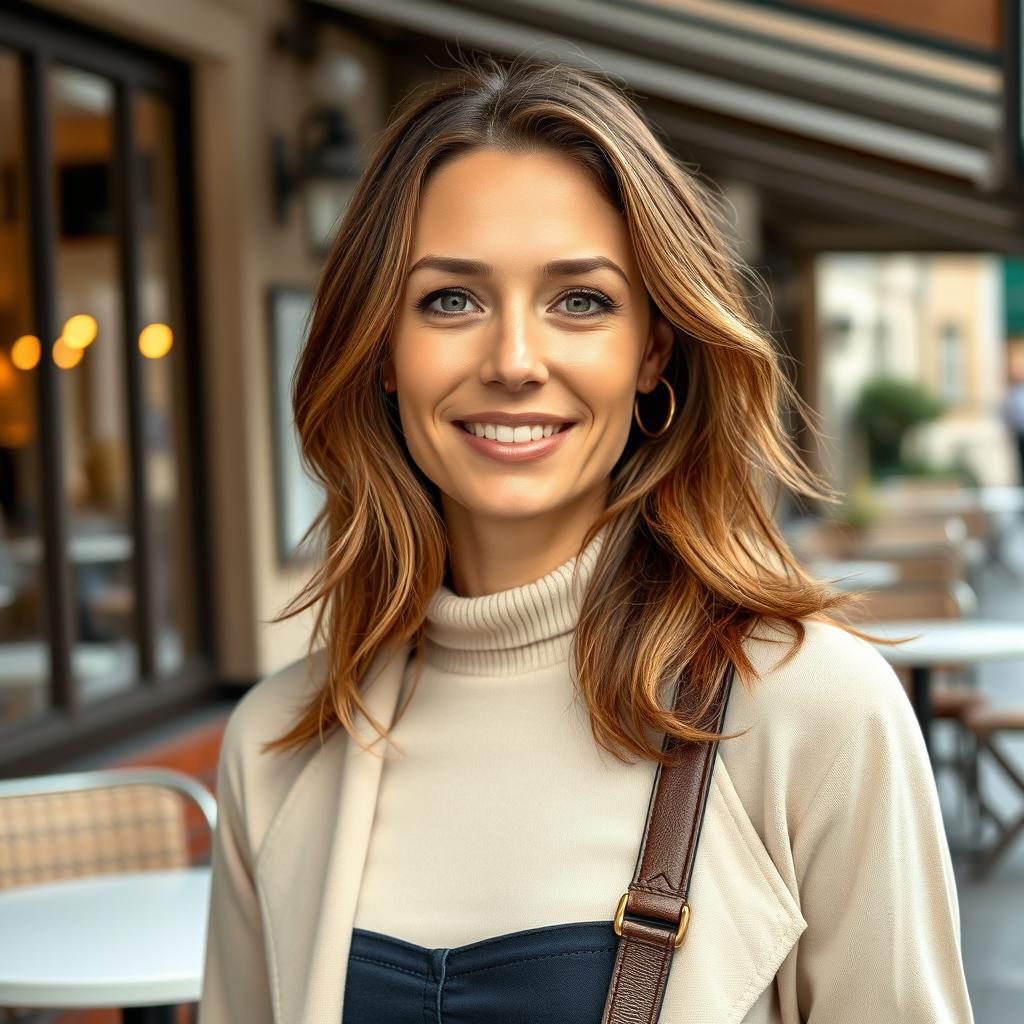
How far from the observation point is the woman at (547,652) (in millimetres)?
1268

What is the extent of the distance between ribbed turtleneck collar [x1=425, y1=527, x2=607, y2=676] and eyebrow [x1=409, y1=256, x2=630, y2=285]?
0.89 feet

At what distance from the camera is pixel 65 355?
4.61 meters

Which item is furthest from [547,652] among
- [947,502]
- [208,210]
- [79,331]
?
[947,502]

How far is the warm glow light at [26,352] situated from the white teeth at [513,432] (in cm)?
335

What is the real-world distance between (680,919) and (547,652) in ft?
1.08

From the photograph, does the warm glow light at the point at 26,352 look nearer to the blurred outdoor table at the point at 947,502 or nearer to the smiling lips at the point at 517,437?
the smiling lips at the point at 517,437

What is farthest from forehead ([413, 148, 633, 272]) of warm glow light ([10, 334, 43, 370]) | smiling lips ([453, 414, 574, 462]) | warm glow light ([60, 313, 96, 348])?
warm glow light ([60, 313, 96, 348])

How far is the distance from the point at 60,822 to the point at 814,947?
2319mm

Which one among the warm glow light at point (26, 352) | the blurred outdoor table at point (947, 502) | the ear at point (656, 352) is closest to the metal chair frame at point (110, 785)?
the warm glow light at point (26, 352)

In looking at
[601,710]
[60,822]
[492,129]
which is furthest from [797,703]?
[60,822]

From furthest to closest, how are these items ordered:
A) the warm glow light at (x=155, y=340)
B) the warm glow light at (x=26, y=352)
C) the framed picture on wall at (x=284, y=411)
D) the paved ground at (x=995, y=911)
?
the framed picture on wall at (x=284, y=411), the warm glow light at (x=155, y=340), the warm glow light at (x=26, y=352), the paved ground at (x=995, y=911)

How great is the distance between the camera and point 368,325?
4.71 ft

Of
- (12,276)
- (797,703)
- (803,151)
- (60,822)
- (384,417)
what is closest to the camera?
(797,703)

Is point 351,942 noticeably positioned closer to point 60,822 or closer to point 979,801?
point 60,822
